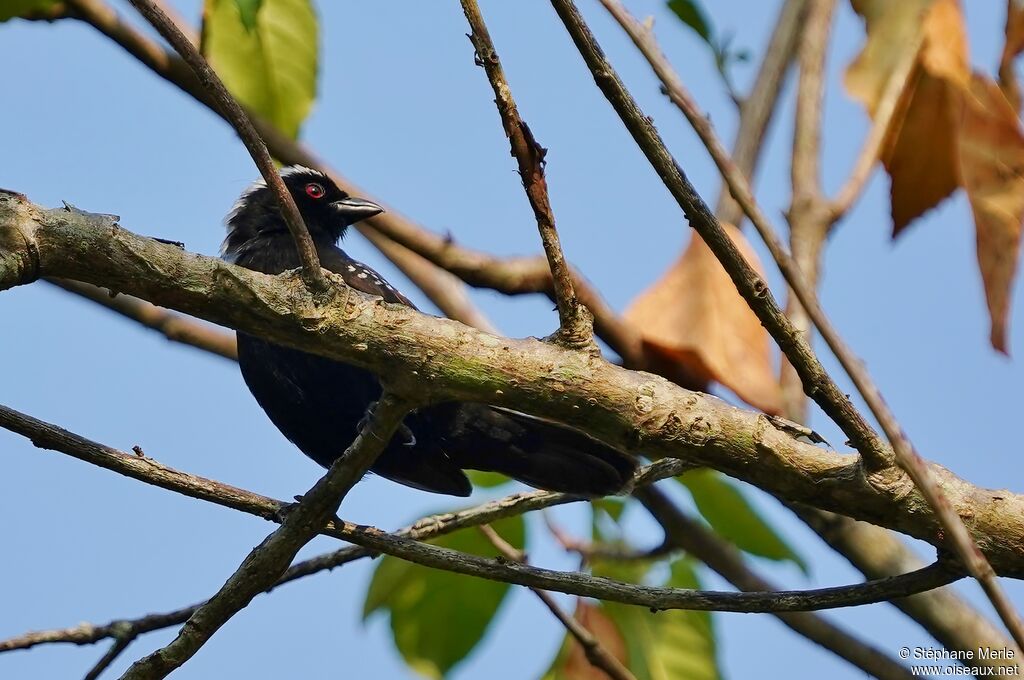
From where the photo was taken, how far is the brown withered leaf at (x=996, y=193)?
3.27 metres

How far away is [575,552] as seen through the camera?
15.4 feet

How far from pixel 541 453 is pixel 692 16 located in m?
1.68

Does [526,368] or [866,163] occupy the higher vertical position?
[866,163]

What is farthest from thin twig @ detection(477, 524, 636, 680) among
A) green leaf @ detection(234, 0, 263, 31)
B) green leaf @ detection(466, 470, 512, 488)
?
green leaf @ detection(234, 0, 263, 31)

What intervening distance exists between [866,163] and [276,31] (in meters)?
2.25

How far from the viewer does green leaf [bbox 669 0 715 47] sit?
2.83 m

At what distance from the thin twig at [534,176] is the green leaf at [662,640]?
1765mm

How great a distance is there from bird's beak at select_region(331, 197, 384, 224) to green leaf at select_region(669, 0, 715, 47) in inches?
107

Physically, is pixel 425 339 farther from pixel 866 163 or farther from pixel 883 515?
pixel 866 163

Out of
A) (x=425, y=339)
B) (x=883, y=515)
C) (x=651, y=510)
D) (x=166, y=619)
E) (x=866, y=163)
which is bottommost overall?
(x=166, y=619)

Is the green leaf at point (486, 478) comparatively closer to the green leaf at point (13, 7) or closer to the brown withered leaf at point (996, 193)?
the brown withered leaf at point (996, 193)

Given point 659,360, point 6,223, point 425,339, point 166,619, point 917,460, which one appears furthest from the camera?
point 659,360

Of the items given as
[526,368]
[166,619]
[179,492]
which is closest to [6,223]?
[179,492]

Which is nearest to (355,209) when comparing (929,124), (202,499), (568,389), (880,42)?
(880,42)
